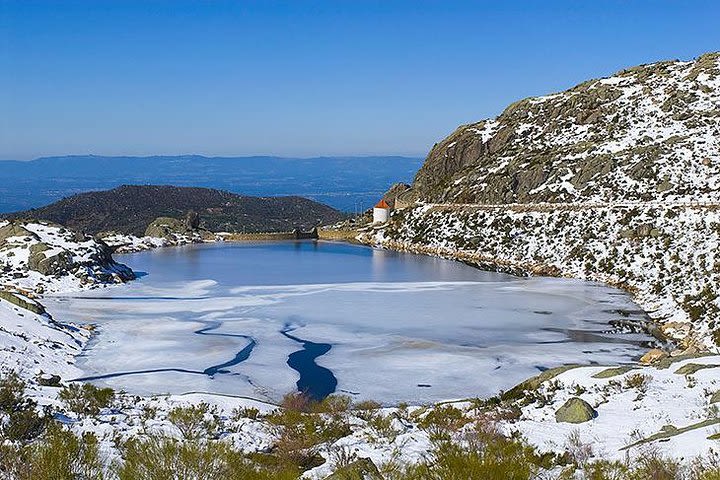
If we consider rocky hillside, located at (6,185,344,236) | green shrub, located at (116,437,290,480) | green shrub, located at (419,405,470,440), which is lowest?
rocky hillside, located at (6,185,344,236)

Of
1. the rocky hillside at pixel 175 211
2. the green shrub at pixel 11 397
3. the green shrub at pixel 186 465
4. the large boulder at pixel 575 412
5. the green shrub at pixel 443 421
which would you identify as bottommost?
the rocky hillside at pixel 175 211

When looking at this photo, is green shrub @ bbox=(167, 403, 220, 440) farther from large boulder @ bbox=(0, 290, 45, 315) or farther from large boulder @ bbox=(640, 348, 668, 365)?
large boulder @ bbox=(0, 290, 45, 315)

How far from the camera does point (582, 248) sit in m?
33.1

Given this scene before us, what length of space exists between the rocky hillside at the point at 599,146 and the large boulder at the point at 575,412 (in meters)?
27.9

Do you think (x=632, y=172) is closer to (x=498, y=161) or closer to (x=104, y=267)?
(x=498, y=161)

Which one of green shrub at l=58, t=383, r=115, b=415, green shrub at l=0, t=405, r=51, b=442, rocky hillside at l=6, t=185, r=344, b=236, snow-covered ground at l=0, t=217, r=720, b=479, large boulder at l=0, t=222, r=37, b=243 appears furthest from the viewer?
rocky hillside at l=6, t=185, r=344, b=236

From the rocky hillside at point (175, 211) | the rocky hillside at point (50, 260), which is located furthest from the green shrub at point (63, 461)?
the rocky hillside at point (175, 211)

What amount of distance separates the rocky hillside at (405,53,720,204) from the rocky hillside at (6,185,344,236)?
2133cm

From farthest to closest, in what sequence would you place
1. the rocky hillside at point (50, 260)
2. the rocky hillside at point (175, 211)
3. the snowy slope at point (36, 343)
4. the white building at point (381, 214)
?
the rocky hillside at point (175, 211)
the white building at point (381, 214)
the rocky hillside at point (50, 260)
the snowy slope at point (36, 343)

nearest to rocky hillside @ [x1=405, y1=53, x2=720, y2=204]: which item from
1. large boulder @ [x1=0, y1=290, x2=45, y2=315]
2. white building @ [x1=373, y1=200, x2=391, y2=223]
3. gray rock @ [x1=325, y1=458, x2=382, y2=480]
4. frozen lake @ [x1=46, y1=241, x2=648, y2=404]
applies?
white building @ [x1=373, y1=200, x2=391, y2=223]

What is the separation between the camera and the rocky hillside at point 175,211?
69062 millimetres

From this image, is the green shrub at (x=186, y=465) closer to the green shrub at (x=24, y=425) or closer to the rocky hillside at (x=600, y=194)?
the green shrub at (x=24, y=425)

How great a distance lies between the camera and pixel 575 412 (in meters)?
8.83

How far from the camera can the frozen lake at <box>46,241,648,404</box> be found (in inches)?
557
